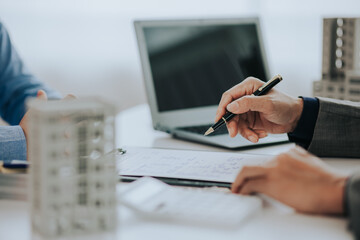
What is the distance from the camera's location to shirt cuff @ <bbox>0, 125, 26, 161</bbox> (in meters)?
1.03

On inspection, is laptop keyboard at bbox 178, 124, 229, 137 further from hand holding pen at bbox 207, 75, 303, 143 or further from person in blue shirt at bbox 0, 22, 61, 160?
person in blue shirt at bbox 0, 22, 61, 160

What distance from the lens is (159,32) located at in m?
1.45

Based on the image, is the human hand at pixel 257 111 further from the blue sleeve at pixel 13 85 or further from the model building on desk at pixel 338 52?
the blue sleeve at pixel 13 85

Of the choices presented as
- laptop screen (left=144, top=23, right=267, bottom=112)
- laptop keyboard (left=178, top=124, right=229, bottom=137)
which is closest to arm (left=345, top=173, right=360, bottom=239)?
laptop keyboard (left=178, top=124, right=229, bottom=137)

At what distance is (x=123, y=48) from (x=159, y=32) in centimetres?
104

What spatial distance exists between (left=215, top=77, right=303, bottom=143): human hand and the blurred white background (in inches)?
50.3

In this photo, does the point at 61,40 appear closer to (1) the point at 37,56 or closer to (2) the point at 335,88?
(1) the point at 37,56

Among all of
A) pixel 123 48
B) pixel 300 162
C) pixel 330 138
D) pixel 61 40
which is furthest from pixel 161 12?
pixel 300 162

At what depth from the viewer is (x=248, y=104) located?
107cm

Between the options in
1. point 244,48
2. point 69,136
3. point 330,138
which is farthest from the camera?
point 244,48

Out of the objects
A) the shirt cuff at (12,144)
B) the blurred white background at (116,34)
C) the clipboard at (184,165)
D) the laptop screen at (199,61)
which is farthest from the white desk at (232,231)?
the blurred white background at (116,34)

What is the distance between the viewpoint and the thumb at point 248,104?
3.50 feet

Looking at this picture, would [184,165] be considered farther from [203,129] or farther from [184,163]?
[203,129]

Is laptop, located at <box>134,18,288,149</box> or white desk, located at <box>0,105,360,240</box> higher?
laptop, located at <box>134,18,288,149</box>
